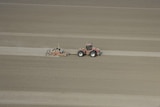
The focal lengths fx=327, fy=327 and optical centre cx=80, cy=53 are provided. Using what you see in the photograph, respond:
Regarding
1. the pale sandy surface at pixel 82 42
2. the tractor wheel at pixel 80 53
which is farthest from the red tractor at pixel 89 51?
the pale sandy surface at pixel 82 42

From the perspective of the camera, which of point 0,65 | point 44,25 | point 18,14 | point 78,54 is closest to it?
point 0,65

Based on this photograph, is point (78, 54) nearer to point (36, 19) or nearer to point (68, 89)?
point (68, 89)

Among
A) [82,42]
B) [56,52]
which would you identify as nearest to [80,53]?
[56,52]

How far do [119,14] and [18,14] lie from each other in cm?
266

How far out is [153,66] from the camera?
5.55m

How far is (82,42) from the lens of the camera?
6617mm

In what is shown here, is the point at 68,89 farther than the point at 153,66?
No

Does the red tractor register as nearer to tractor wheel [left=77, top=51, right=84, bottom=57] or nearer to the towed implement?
tractor wheel [left=77, top=51, right=84, bottom=57]

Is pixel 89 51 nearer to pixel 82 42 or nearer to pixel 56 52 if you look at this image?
pixel 56 52

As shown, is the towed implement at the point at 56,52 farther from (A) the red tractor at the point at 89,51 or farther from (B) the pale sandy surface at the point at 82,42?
(A) the red tractor at the point at 89,51

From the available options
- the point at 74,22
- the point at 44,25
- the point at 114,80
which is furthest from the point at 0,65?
the point at 74,22

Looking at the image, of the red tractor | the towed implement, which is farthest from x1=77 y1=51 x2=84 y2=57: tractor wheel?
the towed implement

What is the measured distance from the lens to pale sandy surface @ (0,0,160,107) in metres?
4.85

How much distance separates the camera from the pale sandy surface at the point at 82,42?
4852 mm
